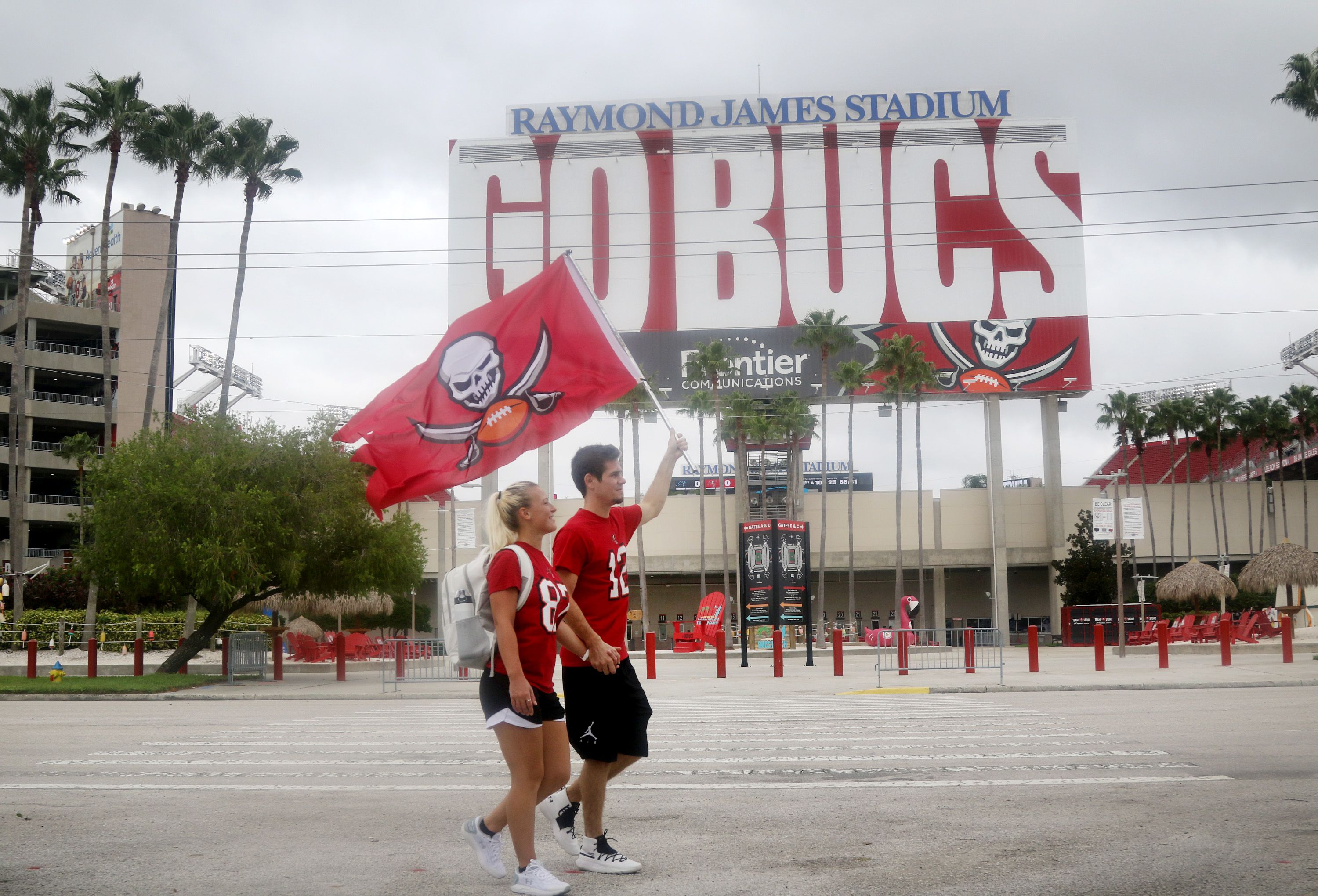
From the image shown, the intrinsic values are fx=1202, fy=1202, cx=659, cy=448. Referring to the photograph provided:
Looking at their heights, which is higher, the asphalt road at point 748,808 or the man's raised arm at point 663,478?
the man's raised arm at point 663,478

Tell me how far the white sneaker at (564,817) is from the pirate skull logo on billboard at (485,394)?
4990 millimetres

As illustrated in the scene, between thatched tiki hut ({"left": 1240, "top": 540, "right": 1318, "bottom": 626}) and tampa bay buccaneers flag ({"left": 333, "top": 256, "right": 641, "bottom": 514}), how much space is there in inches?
1428

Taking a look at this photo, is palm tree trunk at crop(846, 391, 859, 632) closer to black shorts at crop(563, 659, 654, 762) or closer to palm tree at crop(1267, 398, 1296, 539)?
palm tree at crop(1267, 398, 1296, 539)

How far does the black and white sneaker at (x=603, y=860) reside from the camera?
570 cm

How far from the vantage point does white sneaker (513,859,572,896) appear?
521 centimetres

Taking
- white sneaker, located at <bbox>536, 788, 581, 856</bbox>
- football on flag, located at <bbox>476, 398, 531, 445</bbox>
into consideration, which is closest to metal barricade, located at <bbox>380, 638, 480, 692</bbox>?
football on flag, located at <bbox>476, 398, 531, 445</bbox>

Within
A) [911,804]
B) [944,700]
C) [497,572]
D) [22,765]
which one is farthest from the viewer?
[944,700]

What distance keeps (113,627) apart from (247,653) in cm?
1477

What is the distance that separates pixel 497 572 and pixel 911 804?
11.3 ft

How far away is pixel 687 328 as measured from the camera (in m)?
58.4

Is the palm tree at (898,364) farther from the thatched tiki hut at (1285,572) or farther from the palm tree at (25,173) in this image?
the palm tree at (25,173)

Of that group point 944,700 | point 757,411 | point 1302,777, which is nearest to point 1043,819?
point 1302,777

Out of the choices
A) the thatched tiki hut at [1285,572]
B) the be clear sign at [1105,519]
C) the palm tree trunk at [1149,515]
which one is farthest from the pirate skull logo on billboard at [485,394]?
the palm tree trunk at [1149,515]

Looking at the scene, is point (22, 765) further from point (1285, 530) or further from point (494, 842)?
point (1285, 530)
